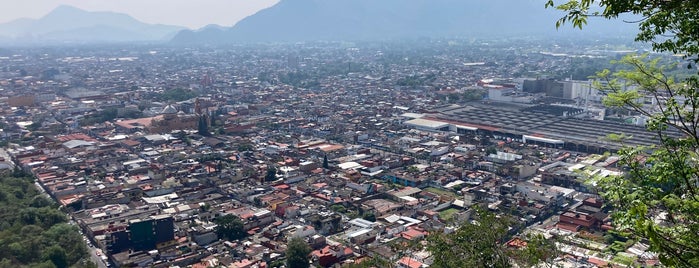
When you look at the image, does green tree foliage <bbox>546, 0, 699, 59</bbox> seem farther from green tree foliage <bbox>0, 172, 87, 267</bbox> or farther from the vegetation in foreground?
green tree foliage <bbox>0, 172, 87, 267</bbox>

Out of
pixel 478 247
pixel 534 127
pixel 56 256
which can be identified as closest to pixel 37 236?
pixel 56 256

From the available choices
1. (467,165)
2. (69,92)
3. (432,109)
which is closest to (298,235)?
(467,165)

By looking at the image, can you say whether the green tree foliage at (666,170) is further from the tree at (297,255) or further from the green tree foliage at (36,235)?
the green tree foliage at (36,235)

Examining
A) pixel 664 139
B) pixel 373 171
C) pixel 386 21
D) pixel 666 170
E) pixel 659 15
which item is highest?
pixel 386 21

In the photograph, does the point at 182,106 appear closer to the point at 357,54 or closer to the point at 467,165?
the point at 467,165

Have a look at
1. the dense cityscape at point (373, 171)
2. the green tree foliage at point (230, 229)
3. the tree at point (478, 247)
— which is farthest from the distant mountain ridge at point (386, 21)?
the tree at point (478, 247)

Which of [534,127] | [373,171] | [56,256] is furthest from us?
[534,127]

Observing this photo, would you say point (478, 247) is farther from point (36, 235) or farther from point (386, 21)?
point (386, 21)
